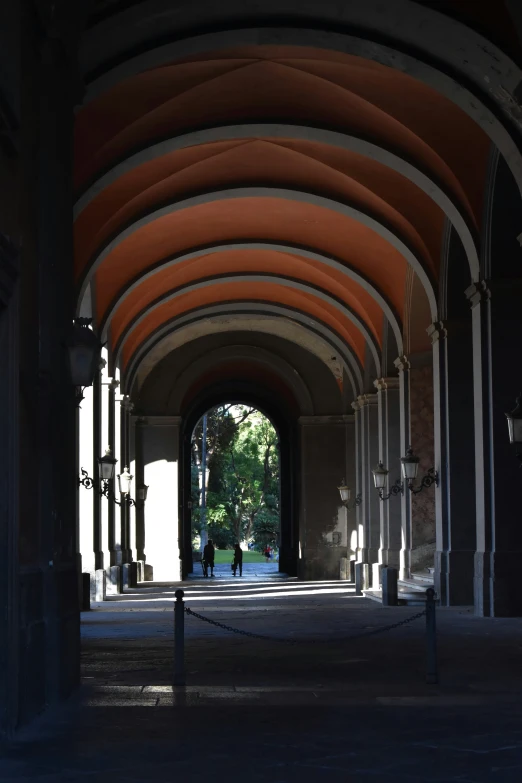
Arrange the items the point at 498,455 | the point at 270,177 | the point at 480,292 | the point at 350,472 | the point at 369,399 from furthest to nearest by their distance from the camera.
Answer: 1. the point at 350,472
2. the point at 369,399
3. the point at 270,177
4. the point at 480,292
5. the point at 498,455

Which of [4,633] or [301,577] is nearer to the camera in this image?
[4,633]

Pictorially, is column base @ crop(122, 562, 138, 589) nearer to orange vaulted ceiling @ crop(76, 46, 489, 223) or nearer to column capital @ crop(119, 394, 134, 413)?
column capital @ crop(119, 394, 134, 413)

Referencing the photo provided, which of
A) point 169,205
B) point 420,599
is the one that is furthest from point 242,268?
point 420,599

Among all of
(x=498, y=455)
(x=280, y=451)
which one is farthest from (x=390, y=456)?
(x=280, y=451)

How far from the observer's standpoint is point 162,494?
33938mm

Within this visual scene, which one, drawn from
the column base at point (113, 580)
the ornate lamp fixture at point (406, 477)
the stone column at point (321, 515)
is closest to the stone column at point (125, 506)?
the column base at point (113, 580)

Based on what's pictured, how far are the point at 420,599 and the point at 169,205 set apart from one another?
8111 mm

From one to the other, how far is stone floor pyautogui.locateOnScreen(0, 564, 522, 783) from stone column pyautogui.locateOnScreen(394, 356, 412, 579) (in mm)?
7870

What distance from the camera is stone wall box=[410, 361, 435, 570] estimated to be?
22391mm

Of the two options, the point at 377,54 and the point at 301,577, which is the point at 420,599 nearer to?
the point at 377,54

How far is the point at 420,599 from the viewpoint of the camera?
19.8m

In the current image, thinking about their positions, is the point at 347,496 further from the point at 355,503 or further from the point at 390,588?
the point at 390,588

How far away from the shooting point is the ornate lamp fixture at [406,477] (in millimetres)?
19625

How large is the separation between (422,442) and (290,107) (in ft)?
28.8
